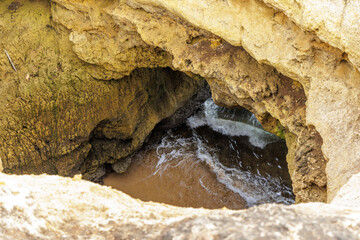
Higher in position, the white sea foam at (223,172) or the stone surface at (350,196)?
the stone surface at (350,196)

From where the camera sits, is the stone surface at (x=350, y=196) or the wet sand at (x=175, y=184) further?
the wet sand at (x=175, y=184)

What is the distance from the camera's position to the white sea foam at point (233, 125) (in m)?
8.07

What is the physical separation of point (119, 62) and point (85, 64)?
667 mm

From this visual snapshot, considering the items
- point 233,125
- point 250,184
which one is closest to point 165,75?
point 233,125

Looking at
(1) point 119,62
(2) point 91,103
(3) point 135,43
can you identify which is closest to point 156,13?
(3) point 135,43

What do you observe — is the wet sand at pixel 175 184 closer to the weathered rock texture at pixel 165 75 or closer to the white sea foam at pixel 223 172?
the white sea foam at pixel 223 172

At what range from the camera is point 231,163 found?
7355 mm

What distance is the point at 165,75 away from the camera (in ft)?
25.0

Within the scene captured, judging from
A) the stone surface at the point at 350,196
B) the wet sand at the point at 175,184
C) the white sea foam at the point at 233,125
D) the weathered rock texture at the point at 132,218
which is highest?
the white sea foam at the point at 233,125

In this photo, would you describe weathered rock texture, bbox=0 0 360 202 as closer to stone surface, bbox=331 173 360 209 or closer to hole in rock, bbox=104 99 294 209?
stone surface, bbox=331 173 360 209

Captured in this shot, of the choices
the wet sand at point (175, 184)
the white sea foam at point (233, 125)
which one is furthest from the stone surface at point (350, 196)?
the white sea foam at point (233, 125)

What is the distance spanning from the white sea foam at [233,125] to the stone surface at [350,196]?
576 cm

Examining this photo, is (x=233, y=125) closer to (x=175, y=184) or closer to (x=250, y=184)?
(x=250, y=184)

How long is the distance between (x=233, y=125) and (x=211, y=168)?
1955 millimetres
